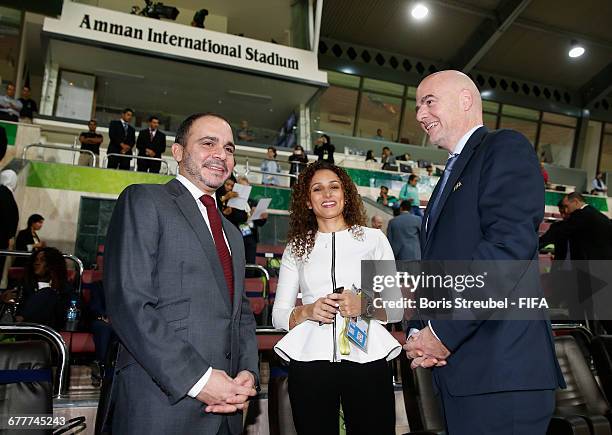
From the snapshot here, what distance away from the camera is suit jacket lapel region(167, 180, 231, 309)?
1.83 metres

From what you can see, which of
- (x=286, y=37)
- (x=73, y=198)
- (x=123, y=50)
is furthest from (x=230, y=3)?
(x=73, y=198)

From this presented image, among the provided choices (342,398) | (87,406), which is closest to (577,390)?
(342,398)

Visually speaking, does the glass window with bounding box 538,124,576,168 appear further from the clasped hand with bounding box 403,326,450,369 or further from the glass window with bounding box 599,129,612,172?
the clasped hand with bounding box 403,326,450,369

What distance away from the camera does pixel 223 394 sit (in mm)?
1626

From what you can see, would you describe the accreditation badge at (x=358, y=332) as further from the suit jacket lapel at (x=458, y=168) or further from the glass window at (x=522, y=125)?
the glass window at (x=522, y=125)

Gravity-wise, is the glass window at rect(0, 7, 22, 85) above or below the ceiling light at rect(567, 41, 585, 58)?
below

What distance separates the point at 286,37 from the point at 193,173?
18000 mm

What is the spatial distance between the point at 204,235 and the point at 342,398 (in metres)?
0.93

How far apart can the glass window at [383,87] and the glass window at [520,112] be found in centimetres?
523

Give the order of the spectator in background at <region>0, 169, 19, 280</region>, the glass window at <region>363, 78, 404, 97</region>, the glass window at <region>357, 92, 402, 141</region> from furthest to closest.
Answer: the glass window at <region>357, 92, 402, 141</region> < the glass window at <region>363, 78, 404, 97</region> < the spectator in background at <region>0, 169, 19, 280</region>

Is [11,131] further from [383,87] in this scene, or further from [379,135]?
Answer: [383,87]

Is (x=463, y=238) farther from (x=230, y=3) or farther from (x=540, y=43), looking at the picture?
(x=540, y=43)

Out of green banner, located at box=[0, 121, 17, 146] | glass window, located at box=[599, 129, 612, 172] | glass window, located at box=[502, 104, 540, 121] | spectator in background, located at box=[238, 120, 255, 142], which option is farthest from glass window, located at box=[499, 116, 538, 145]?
green banner, located at box=[0, 121, 17, 146]

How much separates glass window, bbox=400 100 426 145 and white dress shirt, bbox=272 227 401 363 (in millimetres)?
19491
